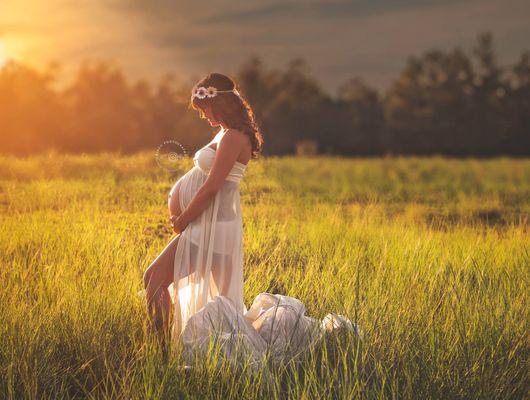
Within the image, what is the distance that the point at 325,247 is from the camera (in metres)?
7.93

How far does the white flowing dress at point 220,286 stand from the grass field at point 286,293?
235 mm

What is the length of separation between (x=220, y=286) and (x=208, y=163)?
2.87 feet

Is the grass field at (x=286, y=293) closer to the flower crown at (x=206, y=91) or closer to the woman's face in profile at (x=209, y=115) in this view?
the woman's face in profile at (x=209, y=115)

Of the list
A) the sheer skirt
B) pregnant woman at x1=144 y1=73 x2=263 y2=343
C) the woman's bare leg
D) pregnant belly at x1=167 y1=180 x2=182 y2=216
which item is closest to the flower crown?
pregnant woman at x1=144 y1=73 x2=263 y2=343

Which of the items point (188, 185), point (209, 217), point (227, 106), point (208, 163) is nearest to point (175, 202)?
point (188, 185)

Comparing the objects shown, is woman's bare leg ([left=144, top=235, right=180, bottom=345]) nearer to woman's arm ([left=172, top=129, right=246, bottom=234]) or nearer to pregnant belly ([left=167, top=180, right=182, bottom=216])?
pregnant belly ([left=167, top=180, right=182, bottom=216])

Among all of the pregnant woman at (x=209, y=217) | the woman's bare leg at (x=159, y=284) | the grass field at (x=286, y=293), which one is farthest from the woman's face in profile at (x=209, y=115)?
the grass field at (x=286, y=293)

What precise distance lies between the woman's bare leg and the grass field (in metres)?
0.14

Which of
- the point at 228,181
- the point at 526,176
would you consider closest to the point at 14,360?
the point at 228,181

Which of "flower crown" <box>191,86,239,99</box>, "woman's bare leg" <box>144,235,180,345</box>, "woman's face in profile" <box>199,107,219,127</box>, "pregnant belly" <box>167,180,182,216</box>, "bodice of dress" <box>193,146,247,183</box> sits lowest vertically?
"woman's bare leg" <box>144,235,180,345</box>

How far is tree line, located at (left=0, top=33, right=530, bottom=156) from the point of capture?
49781mm

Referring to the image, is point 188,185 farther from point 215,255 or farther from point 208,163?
point 215,255

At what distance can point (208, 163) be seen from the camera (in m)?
4.96

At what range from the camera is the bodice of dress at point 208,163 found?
4949 millimetres
